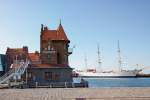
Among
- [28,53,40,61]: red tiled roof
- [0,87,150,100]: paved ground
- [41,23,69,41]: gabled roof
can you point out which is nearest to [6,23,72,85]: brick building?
[41,23,69,41]: gabled roof

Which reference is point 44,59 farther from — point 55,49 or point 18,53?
point 18,53

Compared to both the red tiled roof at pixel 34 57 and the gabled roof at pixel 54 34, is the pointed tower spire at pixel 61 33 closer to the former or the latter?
the gabled roof at pixel 54 34

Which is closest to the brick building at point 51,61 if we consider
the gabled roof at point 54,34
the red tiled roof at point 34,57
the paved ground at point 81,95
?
the gabled roof at point 54,34

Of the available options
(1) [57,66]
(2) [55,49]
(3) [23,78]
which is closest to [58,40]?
(2) [55,49]

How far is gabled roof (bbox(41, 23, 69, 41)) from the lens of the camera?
67.0 meters

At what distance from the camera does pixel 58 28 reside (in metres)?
70.5

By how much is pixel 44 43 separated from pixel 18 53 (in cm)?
1418

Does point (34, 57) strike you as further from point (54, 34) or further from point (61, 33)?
point (61, 33)

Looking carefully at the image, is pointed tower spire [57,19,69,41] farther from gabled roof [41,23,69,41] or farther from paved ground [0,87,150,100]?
paved ground [0,87,150,100]

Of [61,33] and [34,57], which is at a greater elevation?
[61,33]

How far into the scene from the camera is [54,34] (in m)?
68.5

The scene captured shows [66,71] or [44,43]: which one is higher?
[44,43]

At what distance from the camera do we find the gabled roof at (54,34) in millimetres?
67012

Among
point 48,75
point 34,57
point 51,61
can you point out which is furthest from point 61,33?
point 34,57
